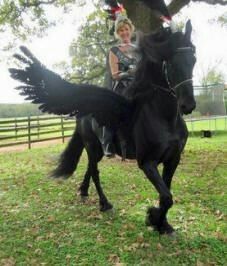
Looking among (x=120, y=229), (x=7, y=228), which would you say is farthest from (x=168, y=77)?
(x=7, y=228)

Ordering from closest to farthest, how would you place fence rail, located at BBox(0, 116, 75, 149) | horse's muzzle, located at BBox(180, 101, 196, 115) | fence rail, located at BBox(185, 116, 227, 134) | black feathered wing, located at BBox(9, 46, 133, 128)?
horse's muzzle, located at BBox(180, 101, 196, 115) < black feathered wing, located at BBox(9, 46, 133, 128) < fence rail, located at BBox(0, 116, 75, 149) < fence rail, located at BBox(185, 116, 227, 134)

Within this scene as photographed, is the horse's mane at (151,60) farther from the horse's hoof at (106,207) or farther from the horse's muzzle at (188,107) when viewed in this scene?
the horse's hoof at (106,207)

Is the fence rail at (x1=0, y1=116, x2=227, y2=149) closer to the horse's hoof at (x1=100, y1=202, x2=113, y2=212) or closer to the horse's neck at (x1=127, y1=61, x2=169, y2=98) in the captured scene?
the horse's hoof at (x1=100, y1=202, x2=113, y2=212)

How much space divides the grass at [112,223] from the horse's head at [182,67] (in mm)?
1696

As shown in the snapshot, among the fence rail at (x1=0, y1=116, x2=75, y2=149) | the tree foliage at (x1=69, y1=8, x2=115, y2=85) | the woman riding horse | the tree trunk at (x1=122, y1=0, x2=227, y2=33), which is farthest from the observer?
the tree foliage at (x1=69, y1=8, x2=115, y2=85)

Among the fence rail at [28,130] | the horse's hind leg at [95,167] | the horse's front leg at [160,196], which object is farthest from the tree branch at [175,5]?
the horse's front leg at [160,196]

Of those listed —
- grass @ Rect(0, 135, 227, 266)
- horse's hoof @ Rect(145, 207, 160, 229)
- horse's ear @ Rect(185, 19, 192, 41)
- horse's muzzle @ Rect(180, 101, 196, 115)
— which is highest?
horse's ear @ Rect(185, 19, 192, 41)

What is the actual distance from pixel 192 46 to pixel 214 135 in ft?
51.5

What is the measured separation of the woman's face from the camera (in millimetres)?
5122

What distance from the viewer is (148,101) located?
14.7 ft

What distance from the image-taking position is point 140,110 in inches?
179

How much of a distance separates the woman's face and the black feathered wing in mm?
1010

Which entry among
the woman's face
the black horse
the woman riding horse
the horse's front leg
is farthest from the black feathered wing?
the woman's face

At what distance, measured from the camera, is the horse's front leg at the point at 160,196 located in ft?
14.1
